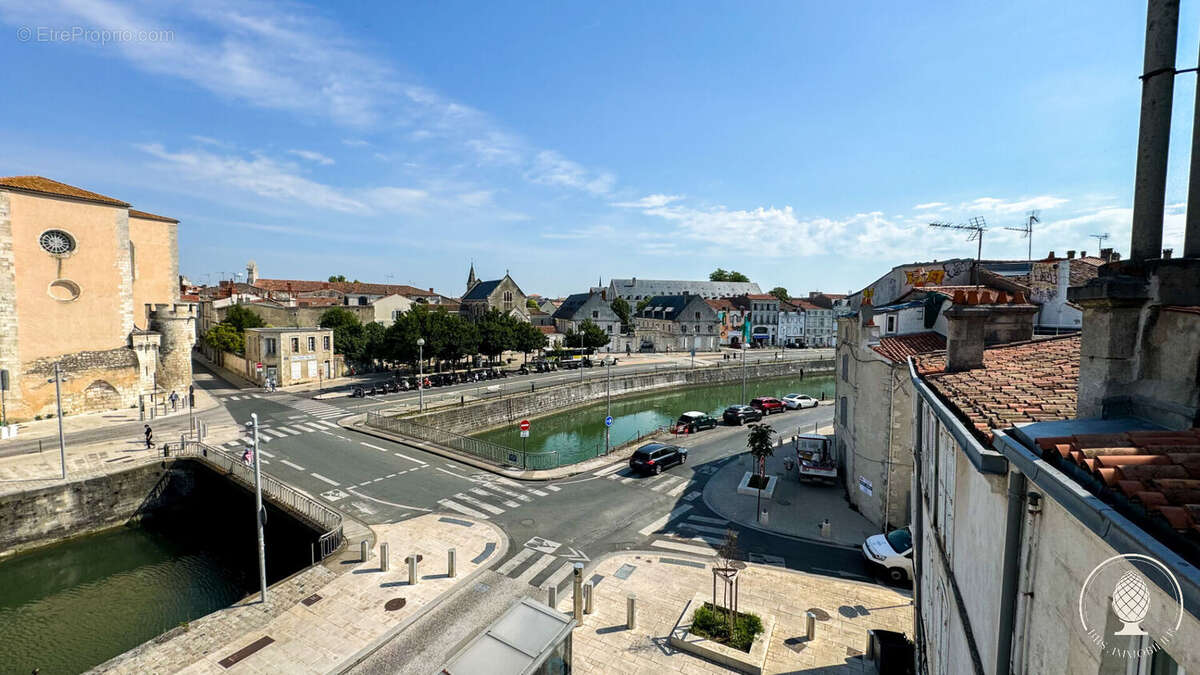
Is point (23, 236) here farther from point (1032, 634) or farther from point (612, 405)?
point (1032, 634)

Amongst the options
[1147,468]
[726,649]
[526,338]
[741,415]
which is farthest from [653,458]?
[526,338]

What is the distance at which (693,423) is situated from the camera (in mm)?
32188

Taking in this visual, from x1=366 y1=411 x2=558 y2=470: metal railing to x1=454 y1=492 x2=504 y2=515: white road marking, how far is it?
15.5 ft

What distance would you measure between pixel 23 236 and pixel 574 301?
66.5 metres

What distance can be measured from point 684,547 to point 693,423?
16679mm

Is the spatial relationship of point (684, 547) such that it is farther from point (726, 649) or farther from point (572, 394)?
point (572, 394)

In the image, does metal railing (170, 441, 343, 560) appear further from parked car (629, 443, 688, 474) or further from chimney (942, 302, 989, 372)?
chimney (942, 302, 989, 372)

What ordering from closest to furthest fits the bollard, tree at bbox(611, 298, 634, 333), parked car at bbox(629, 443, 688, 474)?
1. the bollard
2. parked car at bbox(629, 443, 688, 474)
3. tree at bbox(611, 298, 634, 333)

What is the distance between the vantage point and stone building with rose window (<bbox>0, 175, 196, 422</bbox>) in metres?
29.4

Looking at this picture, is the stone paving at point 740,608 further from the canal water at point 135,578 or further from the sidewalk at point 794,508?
the canal water at point 135,578

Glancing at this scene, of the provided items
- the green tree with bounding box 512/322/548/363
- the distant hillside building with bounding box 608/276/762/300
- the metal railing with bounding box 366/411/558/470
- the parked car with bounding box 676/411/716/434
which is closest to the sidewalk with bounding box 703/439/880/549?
the parked car with bounding box 676/411/716/434

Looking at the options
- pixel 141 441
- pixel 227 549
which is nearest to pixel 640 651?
pixel 227 549

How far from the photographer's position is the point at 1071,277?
1812cm

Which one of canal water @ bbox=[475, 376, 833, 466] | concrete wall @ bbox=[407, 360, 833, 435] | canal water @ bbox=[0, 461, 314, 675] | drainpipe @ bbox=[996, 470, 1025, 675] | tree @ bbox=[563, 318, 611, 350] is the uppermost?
drainpipe @ bbox=[996, 470, 1025, 675]
